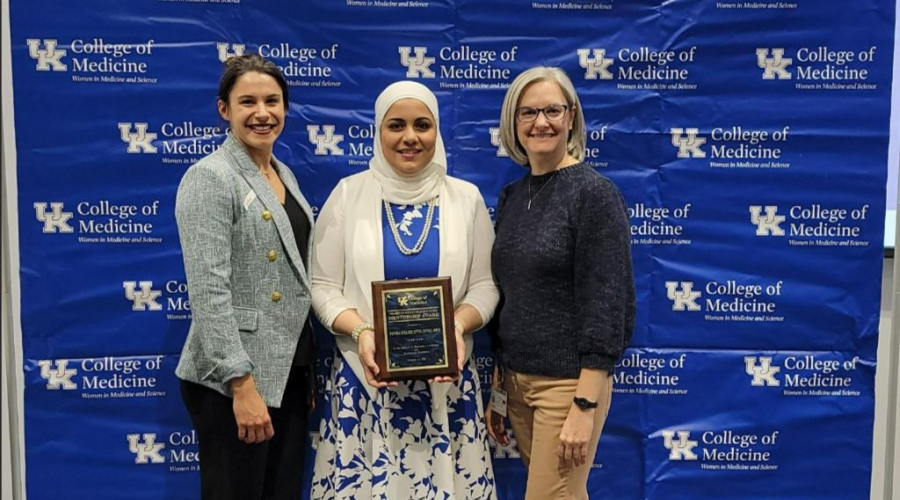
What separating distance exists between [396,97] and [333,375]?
852 millimetres

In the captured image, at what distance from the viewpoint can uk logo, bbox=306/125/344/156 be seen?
96.9 inches

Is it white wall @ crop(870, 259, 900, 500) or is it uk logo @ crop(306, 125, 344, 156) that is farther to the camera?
white wall @ crop(870, 259, 900, 500)

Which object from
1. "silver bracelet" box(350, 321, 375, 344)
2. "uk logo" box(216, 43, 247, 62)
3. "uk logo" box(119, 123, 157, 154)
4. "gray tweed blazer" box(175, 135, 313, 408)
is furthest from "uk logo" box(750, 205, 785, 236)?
"uk logo" box(119, 123, 157, 154)

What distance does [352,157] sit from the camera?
2477mm

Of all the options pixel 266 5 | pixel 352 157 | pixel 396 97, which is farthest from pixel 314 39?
pixel 396 97

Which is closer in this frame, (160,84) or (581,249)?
(581,249)

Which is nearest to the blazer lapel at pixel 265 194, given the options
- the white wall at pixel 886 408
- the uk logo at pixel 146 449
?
the uk logo at pixel 146 449

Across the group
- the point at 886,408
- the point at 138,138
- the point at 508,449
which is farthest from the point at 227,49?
the point at 886,408

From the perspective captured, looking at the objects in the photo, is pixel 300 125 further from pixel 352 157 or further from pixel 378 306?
pixel 378 306

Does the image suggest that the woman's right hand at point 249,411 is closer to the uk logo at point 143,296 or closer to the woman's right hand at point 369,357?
the woman's right hand at point 369,357

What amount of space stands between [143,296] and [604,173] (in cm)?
165

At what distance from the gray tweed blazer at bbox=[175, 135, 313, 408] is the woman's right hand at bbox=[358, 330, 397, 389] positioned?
19cm

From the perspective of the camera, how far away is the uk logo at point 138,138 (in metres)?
2.40

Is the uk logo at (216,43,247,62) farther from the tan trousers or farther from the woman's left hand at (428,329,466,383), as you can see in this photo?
the tan trousers
